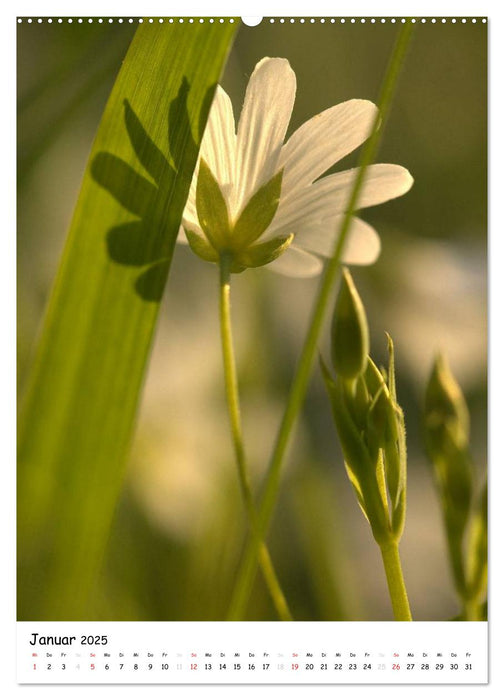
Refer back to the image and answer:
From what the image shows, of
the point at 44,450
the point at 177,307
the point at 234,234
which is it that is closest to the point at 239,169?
the point at 234,234

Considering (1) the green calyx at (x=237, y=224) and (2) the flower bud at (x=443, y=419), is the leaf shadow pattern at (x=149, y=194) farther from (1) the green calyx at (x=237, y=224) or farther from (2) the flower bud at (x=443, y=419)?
(2) the flower bud at (x=443, y=419)

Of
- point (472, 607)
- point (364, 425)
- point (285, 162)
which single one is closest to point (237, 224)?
point (285, 162)

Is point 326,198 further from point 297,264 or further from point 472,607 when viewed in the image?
point 472,607

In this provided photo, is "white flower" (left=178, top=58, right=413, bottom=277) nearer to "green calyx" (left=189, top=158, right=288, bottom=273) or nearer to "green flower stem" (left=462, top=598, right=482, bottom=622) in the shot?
"green calyx" (left=189, top=158, right=288, bottom=273)

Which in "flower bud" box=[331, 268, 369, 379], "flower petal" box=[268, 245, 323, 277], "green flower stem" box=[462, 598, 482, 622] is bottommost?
"green flower stem" box=[462, 598, 482, 622]

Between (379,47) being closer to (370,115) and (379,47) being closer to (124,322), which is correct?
(370,115)

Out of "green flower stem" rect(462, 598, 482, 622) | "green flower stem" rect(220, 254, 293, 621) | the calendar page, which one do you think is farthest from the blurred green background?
"green flower stem" rect(462, 598, 482, 622)
